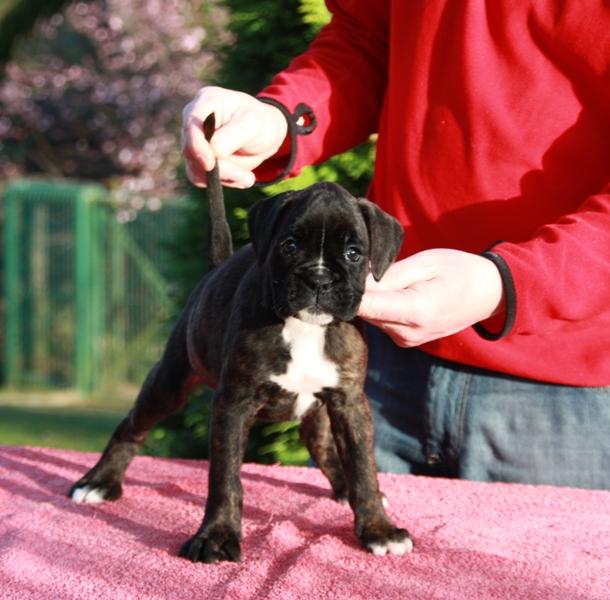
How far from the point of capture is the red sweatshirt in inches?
99.3

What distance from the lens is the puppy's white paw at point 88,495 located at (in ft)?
8.39

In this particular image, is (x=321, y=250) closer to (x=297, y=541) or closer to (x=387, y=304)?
(x=387, y=304)

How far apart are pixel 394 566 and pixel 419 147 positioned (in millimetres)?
1158

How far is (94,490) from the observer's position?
2.60m

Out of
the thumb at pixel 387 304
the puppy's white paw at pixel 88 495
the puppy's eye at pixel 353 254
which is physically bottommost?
the puppy's white paw at pixel 88 495

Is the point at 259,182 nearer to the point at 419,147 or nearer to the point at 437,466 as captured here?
the point at 419,147

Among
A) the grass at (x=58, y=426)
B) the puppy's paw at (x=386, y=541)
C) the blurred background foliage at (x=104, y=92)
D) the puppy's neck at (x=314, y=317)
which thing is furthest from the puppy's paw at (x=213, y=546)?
the blurred background foliage at (x=104, y=92)

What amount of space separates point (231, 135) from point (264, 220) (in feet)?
0.96

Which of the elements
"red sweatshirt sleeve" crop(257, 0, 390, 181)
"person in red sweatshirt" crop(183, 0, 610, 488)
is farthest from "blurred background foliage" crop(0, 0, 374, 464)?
"person in red sweatshirt" crop(183, 0, 610, 488)

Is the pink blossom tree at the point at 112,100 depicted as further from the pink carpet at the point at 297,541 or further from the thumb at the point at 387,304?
the thumb at the point at 387,304

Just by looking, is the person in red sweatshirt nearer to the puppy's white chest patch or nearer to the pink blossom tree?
the puppy's white chest patch

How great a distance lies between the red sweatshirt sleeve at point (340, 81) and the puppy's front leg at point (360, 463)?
0.72 metres

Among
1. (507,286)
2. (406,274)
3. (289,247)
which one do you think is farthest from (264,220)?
(507,286)

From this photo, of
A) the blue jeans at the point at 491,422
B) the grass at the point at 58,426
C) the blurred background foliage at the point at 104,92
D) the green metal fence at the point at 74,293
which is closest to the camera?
the blue jeans at the point at 491,422
